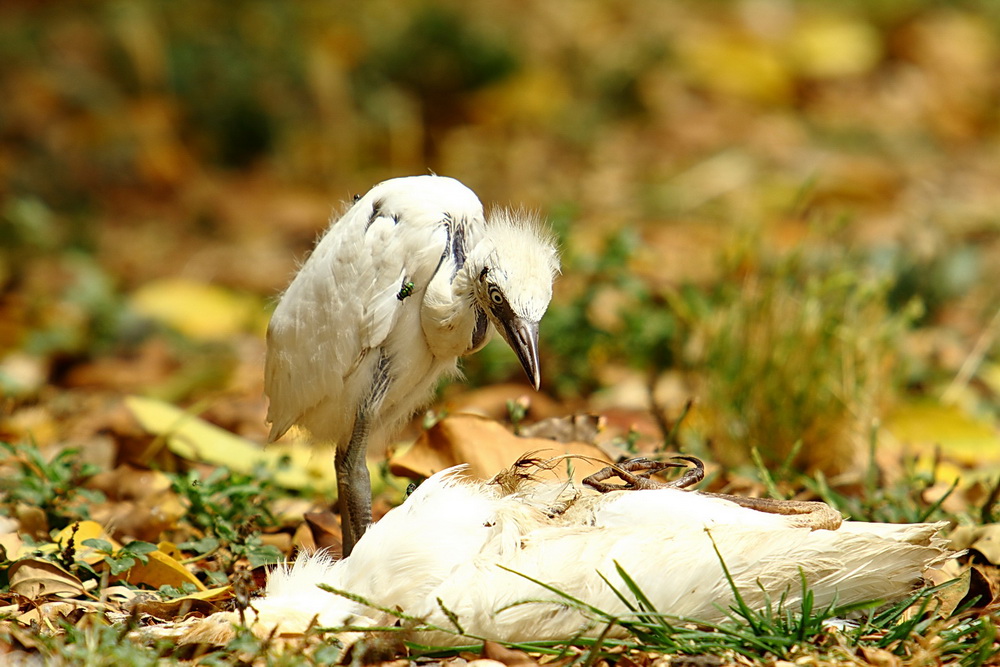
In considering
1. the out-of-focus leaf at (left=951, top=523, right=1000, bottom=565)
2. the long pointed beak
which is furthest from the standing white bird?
the out-of-focus leaf at (left=951, top=523, right=1000, bottom=565)

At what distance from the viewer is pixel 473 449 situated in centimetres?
320

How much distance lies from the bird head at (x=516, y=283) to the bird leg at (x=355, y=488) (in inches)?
21.3

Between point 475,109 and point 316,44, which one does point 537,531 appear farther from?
point 316,44

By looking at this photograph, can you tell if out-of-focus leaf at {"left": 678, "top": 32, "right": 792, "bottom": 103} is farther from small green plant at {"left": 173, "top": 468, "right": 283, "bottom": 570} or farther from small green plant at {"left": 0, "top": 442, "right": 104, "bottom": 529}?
small green plant at {"left": 0, "top": 442, "right": 104, "bottom": 529}

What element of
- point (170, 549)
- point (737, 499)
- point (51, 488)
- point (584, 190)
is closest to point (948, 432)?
point (737, 499)

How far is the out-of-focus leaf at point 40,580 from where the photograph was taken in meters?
2.70

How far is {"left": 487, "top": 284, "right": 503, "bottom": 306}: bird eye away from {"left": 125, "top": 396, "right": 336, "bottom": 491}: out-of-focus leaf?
50.1 inches

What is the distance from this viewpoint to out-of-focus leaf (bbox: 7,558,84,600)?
270 centimetres

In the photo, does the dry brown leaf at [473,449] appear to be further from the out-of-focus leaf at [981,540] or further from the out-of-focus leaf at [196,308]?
the out-of-focus leaf at [196,308]

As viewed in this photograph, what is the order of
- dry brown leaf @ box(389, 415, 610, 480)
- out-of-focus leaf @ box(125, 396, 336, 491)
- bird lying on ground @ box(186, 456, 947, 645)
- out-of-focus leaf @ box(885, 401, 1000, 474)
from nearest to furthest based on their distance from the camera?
bird lying on ground @ box(186, 456, 947, 645) < dry brown leaf @ box(389, 415, 610, 480) < out-of-focus leaf @ box(125, 396, 336, 491) < out-of-focus leaf @ box(885, 401, 1000, 474)

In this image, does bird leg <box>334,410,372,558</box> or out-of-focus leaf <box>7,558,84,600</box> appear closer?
out-of-focus leaf <box>7,558,84,600</box>

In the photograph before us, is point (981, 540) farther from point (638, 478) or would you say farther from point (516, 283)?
point (516, 283)

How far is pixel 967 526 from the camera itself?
311 centimetres

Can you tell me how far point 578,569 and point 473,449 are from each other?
845 millimetres
